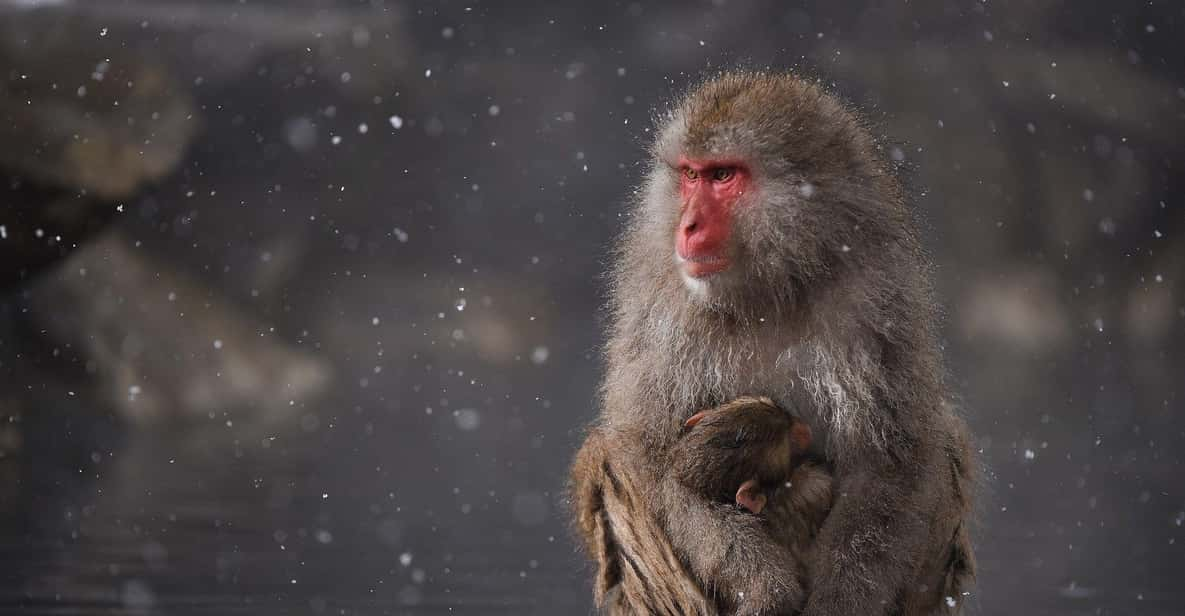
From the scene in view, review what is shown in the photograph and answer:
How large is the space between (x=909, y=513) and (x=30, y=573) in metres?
3.08

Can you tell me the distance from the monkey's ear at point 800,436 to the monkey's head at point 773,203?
→ 253 millimetres

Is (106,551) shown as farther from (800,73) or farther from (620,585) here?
(800,73)

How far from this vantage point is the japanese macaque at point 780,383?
2.40 m

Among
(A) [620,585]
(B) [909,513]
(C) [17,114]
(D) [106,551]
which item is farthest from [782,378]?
(C) [17,114]

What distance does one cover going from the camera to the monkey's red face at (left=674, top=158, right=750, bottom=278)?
2.45 meters

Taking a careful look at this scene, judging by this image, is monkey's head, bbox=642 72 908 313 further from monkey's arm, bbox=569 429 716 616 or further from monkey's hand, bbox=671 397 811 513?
monkey's arm, bbox=569 429 716 616

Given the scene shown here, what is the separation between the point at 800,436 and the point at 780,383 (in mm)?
114

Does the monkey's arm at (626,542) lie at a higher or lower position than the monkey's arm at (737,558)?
higher

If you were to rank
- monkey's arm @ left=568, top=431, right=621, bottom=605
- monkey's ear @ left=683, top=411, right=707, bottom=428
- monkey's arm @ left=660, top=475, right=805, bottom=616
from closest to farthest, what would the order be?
monkey's arm @ left=660, top=475, right=805, bottom=616
monkey's ear @ left=683, top=411, right=707, bottom=428
monkey's arm @ left=568, top=431, right=621, bottom=605

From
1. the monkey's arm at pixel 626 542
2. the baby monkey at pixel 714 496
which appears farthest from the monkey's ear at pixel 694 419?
the monkey's arm at pixel 626 542

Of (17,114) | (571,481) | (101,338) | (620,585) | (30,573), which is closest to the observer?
(620,585)

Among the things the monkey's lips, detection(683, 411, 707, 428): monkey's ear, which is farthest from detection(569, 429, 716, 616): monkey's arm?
the monkey's lips

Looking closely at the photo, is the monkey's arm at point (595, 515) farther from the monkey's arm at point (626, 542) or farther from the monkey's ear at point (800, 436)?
the monkey's ear at point (800, 436)

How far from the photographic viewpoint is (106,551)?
468 cm
